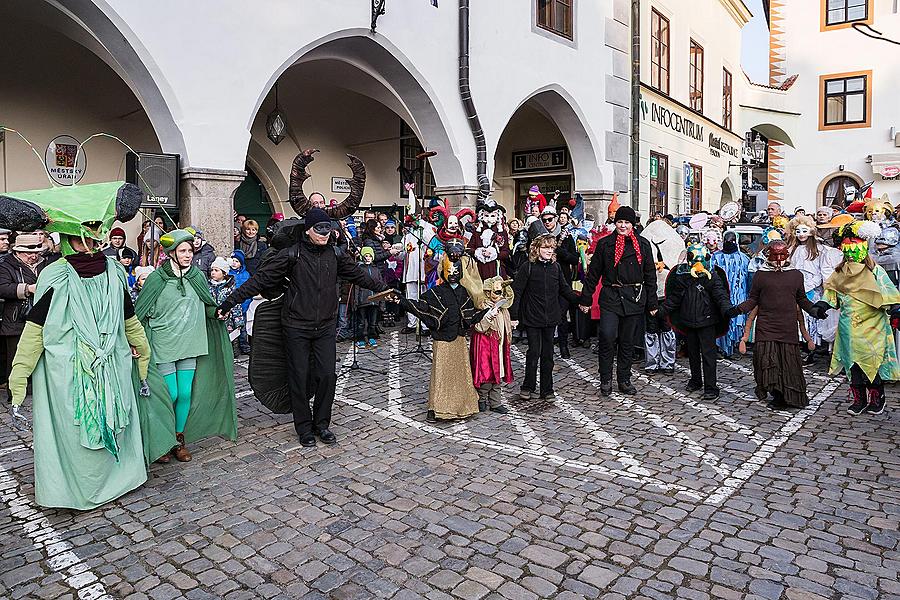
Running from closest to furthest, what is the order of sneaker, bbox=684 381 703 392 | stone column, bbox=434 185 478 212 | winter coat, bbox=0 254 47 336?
winter coat, bbox=0 254 47 336 → sneaker, bbox=684 381 703 392 → stone column, bbox=434 185 478 212

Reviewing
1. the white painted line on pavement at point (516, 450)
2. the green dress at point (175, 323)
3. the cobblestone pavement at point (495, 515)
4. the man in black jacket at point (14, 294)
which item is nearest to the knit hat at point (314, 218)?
the green dress at point (175, 323)

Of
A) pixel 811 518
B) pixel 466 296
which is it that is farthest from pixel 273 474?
pixel 811 518

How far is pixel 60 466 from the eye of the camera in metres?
4.23

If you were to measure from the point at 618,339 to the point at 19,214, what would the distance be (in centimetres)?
538

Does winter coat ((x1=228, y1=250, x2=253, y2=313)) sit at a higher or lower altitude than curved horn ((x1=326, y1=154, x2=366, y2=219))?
lower

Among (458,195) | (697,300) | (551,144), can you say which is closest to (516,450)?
(697,300)

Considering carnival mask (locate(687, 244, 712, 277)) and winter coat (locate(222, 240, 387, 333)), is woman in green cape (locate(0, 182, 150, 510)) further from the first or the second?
carnival mask (locate(687, 244, 712, 277))

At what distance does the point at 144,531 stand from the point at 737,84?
2459 centimetres

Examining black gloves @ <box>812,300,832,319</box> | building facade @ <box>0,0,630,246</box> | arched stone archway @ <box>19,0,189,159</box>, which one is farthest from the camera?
building facade @ <box>0,0,630,246</box>

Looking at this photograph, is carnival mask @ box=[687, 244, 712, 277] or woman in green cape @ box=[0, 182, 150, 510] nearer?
woman in green cape @ box=[0, 182, 150, 510]

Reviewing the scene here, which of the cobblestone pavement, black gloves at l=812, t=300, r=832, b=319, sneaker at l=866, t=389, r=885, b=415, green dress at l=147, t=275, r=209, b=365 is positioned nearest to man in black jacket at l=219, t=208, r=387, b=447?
green dress at l=147, t=275, r=209, b=365

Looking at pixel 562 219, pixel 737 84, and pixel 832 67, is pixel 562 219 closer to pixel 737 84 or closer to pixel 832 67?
pixel 737 84

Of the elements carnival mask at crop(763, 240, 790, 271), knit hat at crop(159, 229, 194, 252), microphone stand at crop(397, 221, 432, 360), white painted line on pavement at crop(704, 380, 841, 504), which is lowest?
white painted line on pavement at crop(704, 380, 841, 504)

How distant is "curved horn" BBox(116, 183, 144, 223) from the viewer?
446cm
